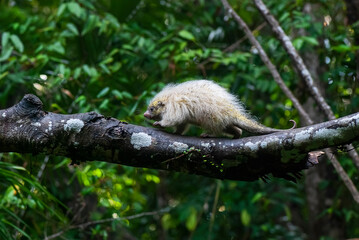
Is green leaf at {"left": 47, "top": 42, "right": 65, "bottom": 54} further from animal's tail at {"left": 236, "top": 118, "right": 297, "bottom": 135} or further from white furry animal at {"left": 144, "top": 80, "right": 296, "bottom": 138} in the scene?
animal's tail at {"left": 236, "top": 118, "right": 297, "bottom": 135}

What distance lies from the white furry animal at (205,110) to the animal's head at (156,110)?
0.05m

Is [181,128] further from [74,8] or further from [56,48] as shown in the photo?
[74,8]

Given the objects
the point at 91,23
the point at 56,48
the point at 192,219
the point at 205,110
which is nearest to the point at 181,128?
the point at 205,110

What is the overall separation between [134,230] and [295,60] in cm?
422

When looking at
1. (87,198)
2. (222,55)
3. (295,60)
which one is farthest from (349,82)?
(87,198)

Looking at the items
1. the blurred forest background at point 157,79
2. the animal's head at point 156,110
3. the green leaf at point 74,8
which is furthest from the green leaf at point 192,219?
the green leaf at point 74,8

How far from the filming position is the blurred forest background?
465 cm

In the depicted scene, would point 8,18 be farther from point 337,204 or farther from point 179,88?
point 337,204

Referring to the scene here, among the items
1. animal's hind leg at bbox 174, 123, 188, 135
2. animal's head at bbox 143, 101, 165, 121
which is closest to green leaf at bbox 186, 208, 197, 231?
animal's head at bbox 143, 101, 165, 121

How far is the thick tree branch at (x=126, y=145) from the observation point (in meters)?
2.59

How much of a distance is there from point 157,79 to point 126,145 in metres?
2.99

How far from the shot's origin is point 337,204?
5.51 m

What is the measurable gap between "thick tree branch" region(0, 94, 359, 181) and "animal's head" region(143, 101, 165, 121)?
90cm

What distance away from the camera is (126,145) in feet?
8.80
